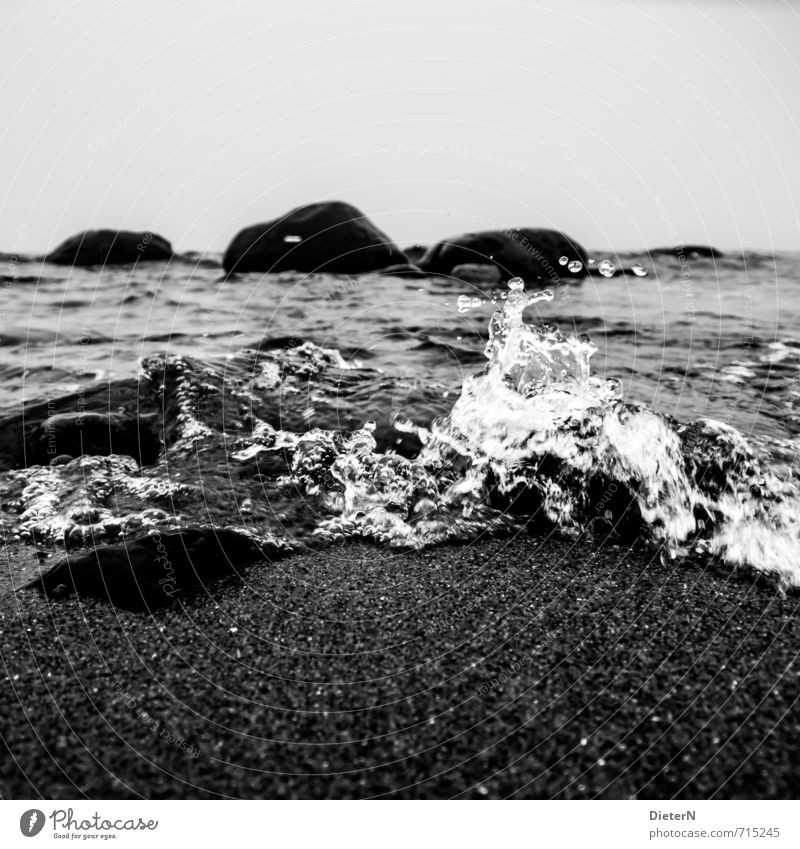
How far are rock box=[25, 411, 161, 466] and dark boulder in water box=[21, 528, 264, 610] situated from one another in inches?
59.5

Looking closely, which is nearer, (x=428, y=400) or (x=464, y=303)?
(x=428, y=400)

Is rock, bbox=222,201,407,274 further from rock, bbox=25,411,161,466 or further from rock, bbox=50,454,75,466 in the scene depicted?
rock, bbox=50,454,75,466

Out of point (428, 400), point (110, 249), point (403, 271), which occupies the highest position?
point (110, 249)

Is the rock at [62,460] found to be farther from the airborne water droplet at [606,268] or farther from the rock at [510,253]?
the airborne water droplet at [606,268]

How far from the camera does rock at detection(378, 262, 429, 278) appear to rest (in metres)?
7.15

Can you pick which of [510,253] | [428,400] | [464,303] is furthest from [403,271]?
[428,400]

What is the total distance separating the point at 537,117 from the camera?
5203 mm

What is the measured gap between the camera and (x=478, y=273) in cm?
729

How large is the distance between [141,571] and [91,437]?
2.08 m

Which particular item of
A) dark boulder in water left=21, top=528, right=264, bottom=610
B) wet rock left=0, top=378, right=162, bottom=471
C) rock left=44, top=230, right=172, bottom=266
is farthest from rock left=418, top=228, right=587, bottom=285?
dark boulder in water left=21, top=528, right=264, bottom=610

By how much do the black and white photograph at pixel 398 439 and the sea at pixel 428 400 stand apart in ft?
0.11

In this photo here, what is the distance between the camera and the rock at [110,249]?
22.4 ft

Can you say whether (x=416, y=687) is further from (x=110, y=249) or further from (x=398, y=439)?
(x=110, y=249)

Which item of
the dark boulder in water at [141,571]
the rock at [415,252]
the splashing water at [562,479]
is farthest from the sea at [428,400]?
the dark boulder in water at [141,571]
